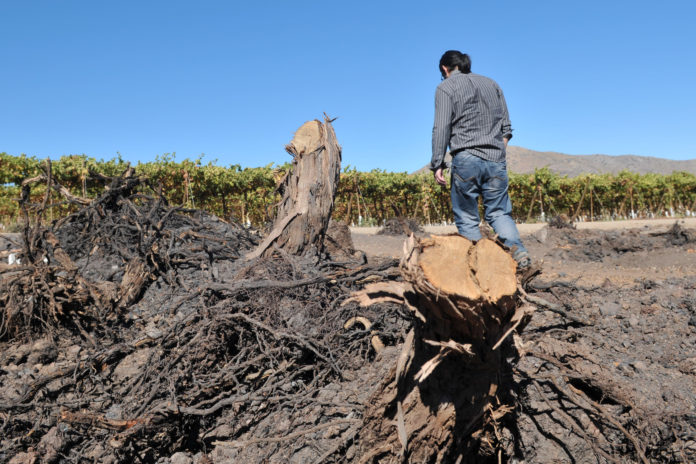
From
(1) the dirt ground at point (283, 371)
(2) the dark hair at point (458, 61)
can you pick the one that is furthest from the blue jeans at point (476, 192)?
(2) the dark hair at point (458, 61)

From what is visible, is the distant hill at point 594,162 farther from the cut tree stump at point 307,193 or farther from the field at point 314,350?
the field at point 314,350

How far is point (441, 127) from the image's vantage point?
3.33 meters

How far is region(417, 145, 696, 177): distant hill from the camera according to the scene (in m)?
73.4

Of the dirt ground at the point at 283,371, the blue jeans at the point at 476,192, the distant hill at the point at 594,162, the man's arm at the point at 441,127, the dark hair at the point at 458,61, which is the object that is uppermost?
the distant hill at the point at 594,162

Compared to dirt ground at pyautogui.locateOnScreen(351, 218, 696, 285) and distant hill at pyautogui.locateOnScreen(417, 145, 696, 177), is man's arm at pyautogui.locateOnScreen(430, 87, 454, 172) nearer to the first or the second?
dirt ground at pyautogui.locateOnScreen(351, 218, 696, 285)

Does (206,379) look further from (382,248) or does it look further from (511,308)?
(382,248)

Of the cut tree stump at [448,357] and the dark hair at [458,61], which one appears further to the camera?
the dark hair at [458,61]

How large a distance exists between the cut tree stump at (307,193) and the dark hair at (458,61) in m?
1.36

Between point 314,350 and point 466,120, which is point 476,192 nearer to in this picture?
point 466,120

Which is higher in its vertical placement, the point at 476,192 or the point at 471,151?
the point at 471,151

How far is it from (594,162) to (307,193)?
8531 centimetres

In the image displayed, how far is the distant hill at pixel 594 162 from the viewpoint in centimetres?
7344

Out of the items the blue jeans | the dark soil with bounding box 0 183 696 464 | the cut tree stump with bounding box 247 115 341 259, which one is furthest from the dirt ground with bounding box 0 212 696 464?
the blue jeans

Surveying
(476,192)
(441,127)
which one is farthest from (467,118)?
(476,192)
